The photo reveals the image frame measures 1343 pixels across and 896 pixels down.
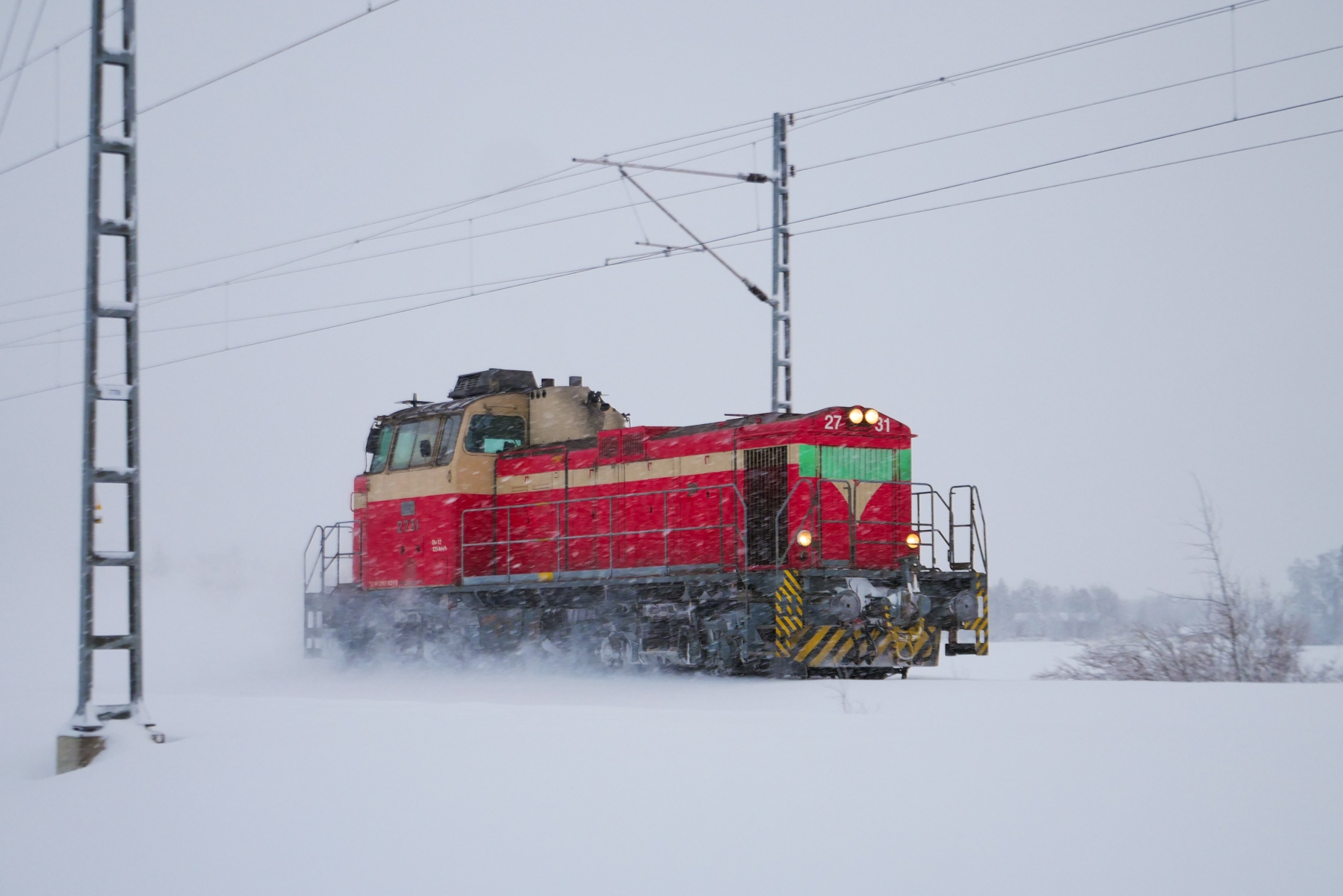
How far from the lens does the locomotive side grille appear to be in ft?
44.3

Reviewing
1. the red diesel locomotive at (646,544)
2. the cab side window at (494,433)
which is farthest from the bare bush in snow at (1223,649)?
the cab side window at (494,433)

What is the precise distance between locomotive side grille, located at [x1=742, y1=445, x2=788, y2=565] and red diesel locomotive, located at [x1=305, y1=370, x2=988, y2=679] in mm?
22

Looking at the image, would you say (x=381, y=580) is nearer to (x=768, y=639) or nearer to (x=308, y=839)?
(x=768, y=639)

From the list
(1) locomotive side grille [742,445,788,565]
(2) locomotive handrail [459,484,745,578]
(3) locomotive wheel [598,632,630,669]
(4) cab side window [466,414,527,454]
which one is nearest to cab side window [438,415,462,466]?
(4) cab side window [466,414,527,454]

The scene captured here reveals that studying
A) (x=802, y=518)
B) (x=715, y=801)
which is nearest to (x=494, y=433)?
(x=802, y=518)

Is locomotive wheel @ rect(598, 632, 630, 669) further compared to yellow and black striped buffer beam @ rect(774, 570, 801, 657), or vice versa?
locomotive wheel @ rect(598, 632, 630, 669)

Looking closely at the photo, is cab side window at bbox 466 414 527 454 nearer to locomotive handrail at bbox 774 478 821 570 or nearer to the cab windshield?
the cab windshield

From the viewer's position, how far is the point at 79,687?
28.4 feet

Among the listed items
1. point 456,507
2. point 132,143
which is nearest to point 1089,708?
point 132,143

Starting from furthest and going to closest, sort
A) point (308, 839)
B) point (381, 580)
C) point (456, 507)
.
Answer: point (381, 580) < point (456, 507) < point (308, 839)

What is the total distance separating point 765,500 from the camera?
1366cm

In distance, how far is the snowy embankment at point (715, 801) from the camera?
5395 mm

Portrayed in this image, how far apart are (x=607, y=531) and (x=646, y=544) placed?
0.67m

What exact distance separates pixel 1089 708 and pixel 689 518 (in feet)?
20.7
